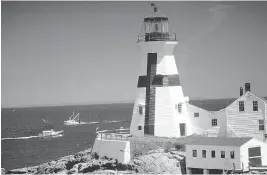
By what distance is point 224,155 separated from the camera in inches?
854

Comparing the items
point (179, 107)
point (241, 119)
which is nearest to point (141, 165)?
point (179, 107)

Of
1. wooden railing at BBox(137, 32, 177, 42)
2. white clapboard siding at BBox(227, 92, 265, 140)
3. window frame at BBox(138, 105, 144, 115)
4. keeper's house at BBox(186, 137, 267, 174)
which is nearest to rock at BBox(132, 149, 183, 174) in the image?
keeper's house at BBox(186, 137, 267, 174)

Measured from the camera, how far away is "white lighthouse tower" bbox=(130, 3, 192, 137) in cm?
2544

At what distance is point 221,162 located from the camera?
21781 mm

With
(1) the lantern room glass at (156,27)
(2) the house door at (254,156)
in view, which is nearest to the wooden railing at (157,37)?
(1) the lantern room glass at (156,27)

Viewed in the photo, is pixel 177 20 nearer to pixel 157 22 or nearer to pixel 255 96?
pixel 157 22

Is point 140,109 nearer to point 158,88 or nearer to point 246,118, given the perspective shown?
point 158,88

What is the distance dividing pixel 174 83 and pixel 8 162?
19.4 meters

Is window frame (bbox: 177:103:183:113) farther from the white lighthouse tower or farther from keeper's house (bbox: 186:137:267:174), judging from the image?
keeper's house (bbox: 186:137:267:174)

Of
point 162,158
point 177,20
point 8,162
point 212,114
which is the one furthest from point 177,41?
point 8,162

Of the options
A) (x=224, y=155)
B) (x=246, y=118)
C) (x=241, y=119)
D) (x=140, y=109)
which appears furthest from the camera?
(x=140, y=109)

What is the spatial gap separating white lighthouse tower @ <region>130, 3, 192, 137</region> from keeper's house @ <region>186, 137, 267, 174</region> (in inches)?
106

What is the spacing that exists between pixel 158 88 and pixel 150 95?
49 cm

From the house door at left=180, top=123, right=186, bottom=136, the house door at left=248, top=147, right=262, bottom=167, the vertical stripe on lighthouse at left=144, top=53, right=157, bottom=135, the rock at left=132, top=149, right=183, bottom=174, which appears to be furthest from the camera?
the house door at left=180, top=123, right=186, bottom=136
